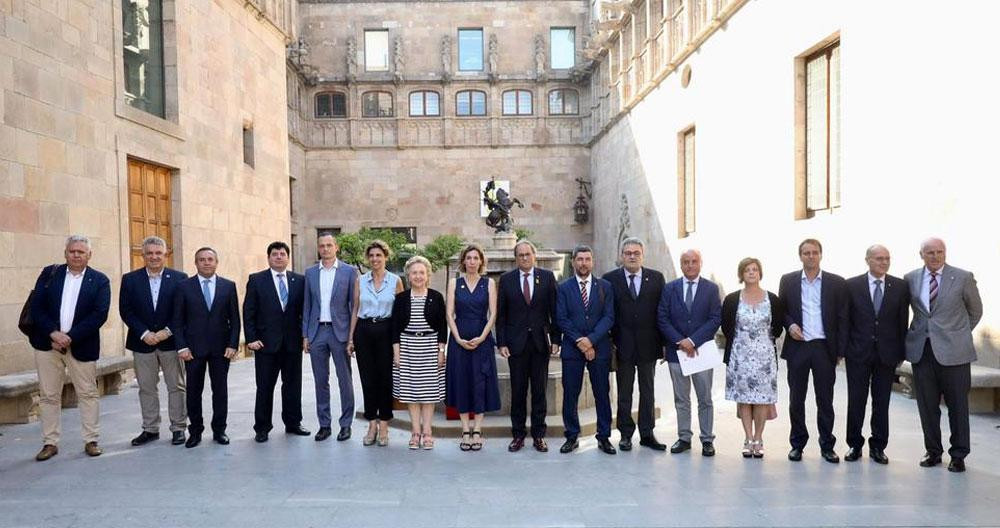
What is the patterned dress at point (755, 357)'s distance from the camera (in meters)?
5.84

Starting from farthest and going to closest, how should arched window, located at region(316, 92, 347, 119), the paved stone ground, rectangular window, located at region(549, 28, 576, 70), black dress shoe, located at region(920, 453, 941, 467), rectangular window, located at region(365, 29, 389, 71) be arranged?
1. rectangular window, located at region(549, 28, 576, 70)
2. rectangular window, located at region(365, 29, 389, 71)
3. arched window, located at region(316, 92, 347, 119)
4. black dress shoe, located at region(920, 453, 941, 467)
5. the paved stone ground

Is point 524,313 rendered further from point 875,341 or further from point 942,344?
point 942,344

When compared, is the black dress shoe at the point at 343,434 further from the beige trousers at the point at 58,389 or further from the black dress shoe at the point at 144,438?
the beige trousers at the point at 58,389

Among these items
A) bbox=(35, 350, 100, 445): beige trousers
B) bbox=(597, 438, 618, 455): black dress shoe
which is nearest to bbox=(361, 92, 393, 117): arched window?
bbox=(35, 350, 100, 445): beige trousers

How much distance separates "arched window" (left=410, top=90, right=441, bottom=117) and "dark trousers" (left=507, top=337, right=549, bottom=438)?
21.8m

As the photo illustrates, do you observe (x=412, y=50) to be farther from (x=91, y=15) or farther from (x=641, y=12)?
(x=91, y=15)

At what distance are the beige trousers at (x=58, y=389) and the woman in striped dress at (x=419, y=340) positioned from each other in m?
2.47

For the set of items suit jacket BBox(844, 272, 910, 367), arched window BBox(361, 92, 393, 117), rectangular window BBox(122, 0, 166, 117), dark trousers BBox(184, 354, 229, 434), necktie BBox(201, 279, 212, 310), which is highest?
arched window BBox(361, 92, 393, 117)

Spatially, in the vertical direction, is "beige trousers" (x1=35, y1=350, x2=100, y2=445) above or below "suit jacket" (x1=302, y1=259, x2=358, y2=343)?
below

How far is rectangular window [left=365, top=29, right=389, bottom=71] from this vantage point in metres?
27.0

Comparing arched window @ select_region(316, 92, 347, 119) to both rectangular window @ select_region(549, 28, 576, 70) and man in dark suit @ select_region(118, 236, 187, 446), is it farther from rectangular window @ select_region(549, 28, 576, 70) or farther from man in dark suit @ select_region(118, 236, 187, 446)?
man in dark suit @ select_region(118, 236, 187, 446)

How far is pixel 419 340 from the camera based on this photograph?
6.22 meters

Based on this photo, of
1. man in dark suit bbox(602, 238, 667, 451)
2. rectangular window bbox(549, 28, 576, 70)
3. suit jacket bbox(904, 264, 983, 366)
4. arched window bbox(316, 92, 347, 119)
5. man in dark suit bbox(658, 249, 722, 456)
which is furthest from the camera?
rectangular window bbox(549, 28, 576, 70)

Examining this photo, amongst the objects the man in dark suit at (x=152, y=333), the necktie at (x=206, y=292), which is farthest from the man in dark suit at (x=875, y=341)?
the man in dark suit at (x=152, y=333)
